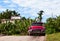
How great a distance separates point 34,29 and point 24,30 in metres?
7.32

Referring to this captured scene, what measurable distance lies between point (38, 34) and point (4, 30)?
8768 millimetres

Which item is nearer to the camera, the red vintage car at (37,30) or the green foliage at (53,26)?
the red vintage car at (37,30)

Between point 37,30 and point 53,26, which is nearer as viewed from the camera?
point 37,30

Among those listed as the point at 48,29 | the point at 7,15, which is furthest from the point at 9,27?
the point at 7,15

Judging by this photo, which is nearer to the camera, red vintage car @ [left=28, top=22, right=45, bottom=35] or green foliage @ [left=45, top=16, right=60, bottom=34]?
red vintage car @ [left=28, top=22, right=45, bottom=35]

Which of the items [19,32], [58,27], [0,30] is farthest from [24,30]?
[58,27]

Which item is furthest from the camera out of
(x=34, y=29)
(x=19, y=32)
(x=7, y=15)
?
(x=7, y=15)

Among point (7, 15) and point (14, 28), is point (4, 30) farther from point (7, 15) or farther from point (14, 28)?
point (7, 15)

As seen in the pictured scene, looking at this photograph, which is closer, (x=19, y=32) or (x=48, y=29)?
(x=48, y=29)

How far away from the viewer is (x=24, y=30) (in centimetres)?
3500

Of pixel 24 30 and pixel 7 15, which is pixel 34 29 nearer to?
pixel 24 30

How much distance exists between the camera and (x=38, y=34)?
2812 cm

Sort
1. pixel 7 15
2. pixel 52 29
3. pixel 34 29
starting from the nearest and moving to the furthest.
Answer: pixel 34 29 < pixel 52 29 < pixel 7 15

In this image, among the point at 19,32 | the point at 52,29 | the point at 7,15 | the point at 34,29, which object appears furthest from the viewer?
the point at 7,15
